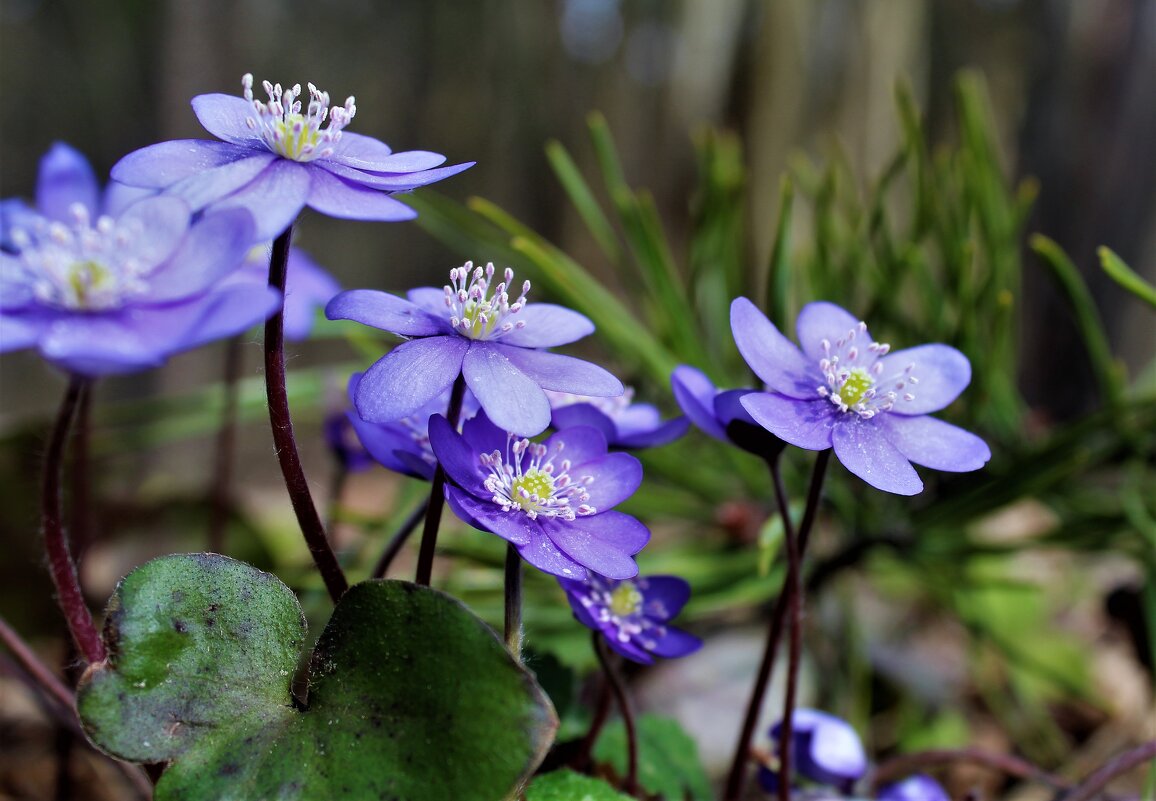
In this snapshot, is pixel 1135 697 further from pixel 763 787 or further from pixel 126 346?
pixel 126 346

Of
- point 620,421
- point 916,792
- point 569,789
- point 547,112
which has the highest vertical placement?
point 620,421

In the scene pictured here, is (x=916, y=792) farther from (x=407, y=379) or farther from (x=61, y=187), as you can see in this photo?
(x=61, y=187)

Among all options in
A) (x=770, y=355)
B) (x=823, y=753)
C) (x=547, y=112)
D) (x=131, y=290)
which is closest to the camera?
(x=131, y=290)

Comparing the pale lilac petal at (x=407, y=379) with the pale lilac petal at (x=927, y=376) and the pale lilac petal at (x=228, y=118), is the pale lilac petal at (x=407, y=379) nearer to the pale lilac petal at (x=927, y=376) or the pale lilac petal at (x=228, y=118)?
the pale lilac petal at (x=228, y=118)

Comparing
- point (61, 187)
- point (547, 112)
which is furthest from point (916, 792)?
point (547, 112)

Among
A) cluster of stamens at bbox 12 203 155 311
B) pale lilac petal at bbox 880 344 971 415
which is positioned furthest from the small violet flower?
pale lilac petal at bbox 880 344 971 415

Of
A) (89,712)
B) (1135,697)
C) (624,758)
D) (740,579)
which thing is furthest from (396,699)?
(1135,697)
